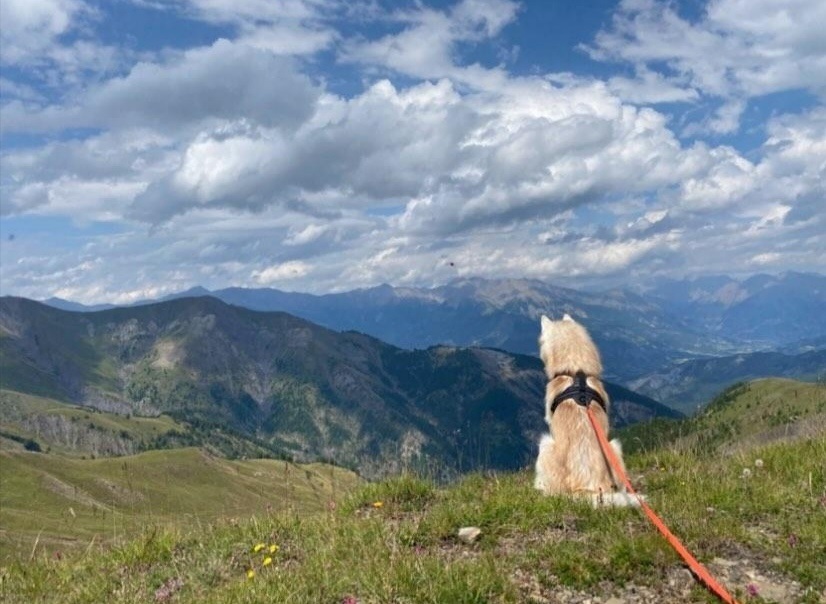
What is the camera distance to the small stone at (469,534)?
812 centimetres

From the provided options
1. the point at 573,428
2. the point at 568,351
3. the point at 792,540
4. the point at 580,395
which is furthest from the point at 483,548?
the point at 568,351

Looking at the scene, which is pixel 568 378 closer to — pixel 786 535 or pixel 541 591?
pixel 786 535

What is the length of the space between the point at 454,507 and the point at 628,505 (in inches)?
88.5

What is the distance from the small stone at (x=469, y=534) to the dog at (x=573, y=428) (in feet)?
4.93

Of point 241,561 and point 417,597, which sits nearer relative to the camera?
point 417,597

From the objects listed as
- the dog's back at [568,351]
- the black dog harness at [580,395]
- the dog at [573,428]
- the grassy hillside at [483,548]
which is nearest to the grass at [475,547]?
the grassy hillside at [483,548]

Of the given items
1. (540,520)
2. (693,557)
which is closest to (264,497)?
(540,520)

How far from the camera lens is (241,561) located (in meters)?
8.55

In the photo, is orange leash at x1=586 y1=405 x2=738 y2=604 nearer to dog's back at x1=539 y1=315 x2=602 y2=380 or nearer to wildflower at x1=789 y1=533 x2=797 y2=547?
wildflower at x1=789 y1=533 x2=797 y2=547

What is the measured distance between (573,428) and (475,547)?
8.78 feet

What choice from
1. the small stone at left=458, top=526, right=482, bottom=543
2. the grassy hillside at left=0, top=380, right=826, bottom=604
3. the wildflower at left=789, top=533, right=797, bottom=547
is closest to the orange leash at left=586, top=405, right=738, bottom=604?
the grassy hillside at left=0, top=380, right=826, bottom=604

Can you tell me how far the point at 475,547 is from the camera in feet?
26.3

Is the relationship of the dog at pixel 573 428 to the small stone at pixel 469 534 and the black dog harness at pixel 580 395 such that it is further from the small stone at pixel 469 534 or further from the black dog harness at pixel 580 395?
the small stone at pixel 469 534

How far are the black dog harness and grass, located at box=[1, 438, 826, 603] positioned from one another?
1.47m
